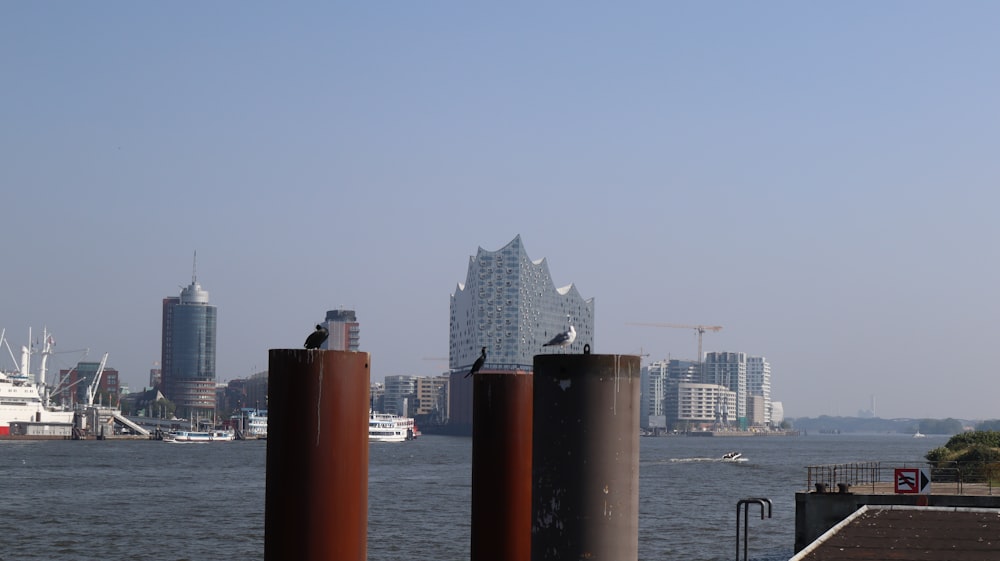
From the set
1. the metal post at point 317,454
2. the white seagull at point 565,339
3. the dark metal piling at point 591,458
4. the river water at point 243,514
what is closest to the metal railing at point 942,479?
the river water at point 243,514

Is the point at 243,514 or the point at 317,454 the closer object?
the point at 317,454

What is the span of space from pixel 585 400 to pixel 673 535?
49.5 metres

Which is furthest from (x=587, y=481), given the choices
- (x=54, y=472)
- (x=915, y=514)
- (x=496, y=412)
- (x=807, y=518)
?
(x=54, y=472)

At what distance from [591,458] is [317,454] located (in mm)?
2628

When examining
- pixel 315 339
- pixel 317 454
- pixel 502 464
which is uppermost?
pixel 315 339

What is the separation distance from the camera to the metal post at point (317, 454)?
31.4 feet

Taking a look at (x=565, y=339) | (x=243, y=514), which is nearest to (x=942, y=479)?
(x=243, y=514)

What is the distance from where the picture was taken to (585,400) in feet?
36.7

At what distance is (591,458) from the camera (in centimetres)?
1116

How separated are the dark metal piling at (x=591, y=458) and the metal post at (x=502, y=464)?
3402 mm

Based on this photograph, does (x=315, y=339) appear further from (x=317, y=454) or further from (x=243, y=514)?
(x=243, y=514)

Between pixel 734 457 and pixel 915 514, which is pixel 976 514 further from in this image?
pixel 734 457

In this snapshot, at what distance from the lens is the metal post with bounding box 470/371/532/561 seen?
14852 millimetres

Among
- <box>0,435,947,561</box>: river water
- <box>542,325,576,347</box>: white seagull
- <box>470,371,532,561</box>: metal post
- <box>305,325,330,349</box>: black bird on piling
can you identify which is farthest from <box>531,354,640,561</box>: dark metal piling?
<box>0,435,947,561</box>: river water
